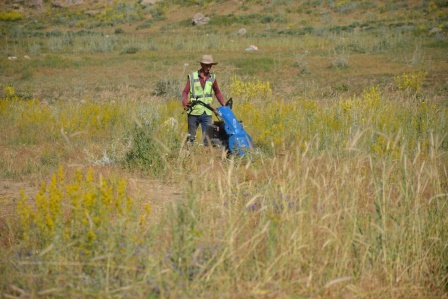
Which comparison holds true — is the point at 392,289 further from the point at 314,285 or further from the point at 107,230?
the point at 107,230

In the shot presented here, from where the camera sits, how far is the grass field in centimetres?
327

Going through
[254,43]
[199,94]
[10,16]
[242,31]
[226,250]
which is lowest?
[226,250]

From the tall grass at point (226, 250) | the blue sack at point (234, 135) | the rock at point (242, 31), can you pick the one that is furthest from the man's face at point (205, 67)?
the rock at point (242, 31)

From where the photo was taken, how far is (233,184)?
504 centimetres

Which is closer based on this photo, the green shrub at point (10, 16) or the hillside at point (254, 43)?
the hillside at point (254, 43)

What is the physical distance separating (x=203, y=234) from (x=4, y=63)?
22.6 meters

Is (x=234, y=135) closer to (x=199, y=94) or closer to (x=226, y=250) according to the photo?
(x=199, y=94)

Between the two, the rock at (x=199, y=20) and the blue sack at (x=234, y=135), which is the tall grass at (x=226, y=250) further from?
the rock at (x=199, y=20)

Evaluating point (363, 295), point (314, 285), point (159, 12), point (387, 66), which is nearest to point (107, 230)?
point (314, 285)

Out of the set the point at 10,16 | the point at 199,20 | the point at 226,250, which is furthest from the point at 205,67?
the point at 10,16

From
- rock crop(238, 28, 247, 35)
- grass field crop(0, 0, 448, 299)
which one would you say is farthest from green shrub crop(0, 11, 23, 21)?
grass field crop(0, 0, 448, 299)

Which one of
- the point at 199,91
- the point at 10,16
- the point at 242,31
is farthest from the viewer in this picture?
the point at 10,16

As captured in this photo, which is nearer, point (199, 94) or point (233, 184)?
point (233, 184)

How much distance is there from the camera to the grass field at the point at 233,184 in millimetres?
3270
